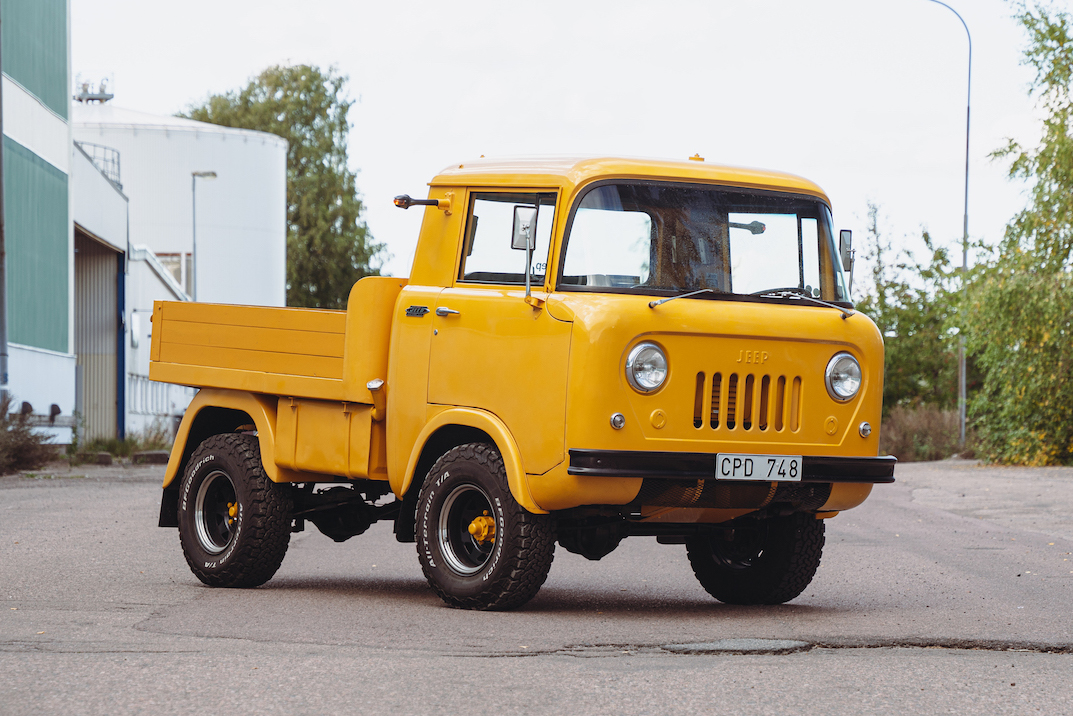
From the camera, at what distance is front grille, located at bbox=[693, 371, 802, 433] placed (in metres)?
7.98

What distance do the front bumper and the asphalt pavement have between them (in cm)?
75

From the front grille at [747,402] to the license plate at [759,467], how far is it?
0.17 metres

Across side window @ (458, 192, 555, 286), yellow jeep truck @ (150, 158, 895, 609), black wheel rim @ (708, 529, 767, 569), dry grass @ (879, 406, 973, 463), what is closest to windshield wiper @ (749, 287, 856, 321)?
yellow jeep truck @ (150, 158, 895, 609)

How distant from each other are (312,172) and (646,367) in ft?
213

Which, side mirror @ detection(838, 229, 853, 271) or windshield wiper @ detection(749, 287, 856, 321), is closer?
windshield wiper @ detection(749, 287, 856, 321)

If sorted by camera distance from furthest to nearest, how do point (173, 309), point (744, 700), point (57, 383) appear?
1. point (57, 383)
2. point (173, 309)
3. point (744, 700)

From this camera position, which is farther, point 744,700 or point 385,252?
point 385,252

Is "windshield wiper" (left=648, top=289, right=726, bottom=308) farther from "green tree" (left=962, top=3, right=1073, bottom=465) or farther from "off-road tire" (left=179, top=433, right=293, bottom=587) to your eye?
"green tree" (left=962, top=3, right=1073, bottom=465)

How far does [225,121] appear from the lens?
2813 inches

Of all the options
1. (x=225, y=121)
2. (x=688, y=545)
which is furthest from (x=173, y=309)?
(x=225, y=121)

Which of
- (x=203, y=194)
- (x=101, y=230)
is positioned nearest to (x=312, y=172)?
(x=203, y=194)

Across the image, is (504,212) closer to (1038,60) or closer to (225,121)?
(1038,60)

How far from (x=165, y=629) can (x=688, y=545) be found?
3.51 metres

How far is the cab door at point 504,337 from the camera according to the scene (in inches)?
308
